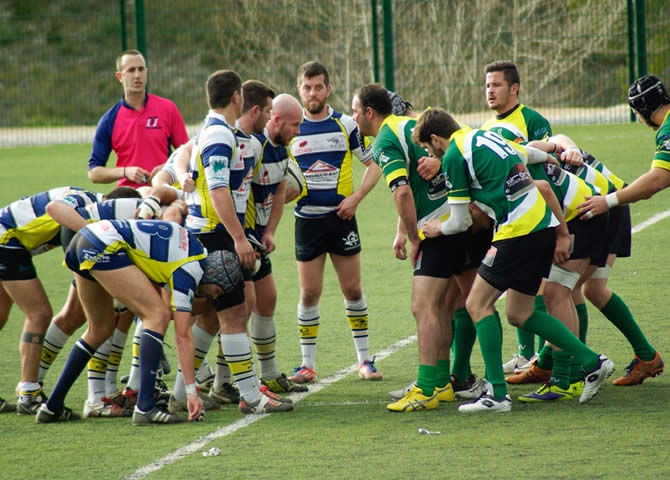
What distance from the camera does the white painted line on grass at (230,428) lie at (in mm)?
5350

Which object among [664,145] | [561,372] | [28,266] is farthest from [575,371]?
[28,266]

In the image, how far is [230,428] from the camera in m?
6.08

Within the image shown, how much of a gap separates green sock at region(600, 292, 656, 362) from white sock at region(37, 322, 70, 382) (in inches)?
139

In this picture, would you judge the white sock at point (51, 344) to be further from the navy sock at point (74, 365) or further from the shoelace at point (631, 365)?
the shoelace at point (631, 365)

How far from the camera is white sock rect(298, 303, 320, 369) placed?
744 cm

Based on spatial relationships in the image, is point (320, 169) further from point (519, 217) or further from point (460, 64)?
point (460, 64)

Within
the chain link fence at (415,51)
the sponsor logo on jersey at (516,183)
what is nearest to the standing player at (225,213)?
the sponsor logo on jersey at (516,183)

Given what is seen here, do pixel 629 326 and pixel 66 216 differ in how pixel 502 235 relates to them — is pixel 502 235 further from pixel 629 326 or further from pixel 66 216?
pixel 66 216

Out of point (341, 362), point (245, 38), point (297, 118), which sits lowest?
point (341, 362)

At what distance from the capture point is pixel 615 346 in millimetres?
7715

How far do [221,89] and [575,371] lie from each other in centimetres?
276

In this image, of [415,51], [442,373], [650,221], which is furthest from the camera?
[415,51]

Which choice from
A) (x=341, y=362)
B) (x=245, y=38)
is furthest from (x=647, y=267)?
(x=245, y=38)

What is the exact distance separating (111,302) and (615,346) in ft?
12.0
